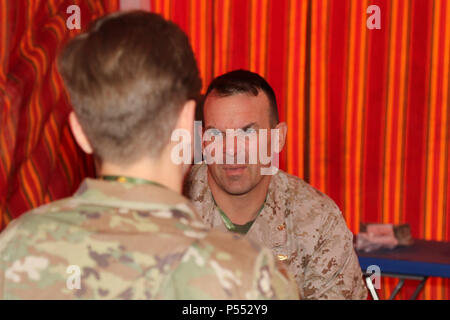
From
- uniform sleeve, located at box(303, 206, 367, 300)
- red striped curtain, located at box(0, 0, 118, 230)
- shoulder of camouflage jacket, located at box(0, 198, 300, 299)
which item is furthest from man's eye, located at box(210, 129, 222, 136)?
shoulder of camouflage jacket, located at box(0, 198, 300, 299)

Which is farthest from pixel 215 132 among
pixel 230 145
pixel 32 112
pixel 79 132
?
pixel 79 132

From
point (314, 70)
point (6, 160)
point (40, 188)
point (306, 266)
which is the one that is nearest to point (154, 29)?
point (306, 266)

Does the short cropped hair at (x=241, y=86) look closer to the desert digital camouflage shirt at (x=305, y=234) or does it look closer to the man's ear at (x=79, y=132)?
the desert digital camouflage shirt at (x=305, y=234)

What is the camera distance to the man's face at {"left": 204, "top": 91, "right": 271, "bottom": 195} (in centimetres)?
237

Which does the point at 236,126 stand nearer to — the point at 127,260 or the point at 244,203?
the point at 244,203

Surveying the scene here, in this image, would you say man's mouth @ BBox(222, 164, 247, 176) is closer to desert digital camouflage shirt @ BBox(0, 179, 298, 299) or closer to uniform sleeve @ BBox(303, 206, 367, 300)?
uniform sleeve @ BBox(303, 206, 367, 300)

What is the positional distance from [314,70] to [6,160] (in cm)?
215

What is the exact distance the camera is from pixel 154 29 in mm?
936

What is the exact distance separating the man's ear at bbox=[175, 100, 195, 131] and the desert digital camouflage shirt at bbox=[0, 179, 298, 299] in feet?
0.37

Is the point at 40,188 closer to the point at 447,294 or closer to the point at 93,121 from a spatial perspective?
the point at 93,121

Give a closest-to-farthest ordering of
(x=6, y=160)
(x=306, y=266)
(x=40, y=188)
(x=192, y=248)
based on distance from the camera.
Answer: (x=192, y=248) → (x=306, y=266) → (x=6, y=160) → (x=40, y=188)

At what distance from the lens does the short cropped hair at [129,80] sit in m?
0.91

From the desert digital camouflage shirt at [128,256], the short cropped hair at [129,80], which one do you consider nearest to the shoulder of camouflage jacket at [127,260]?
the desert digital camouflage shirt at [128,256]
